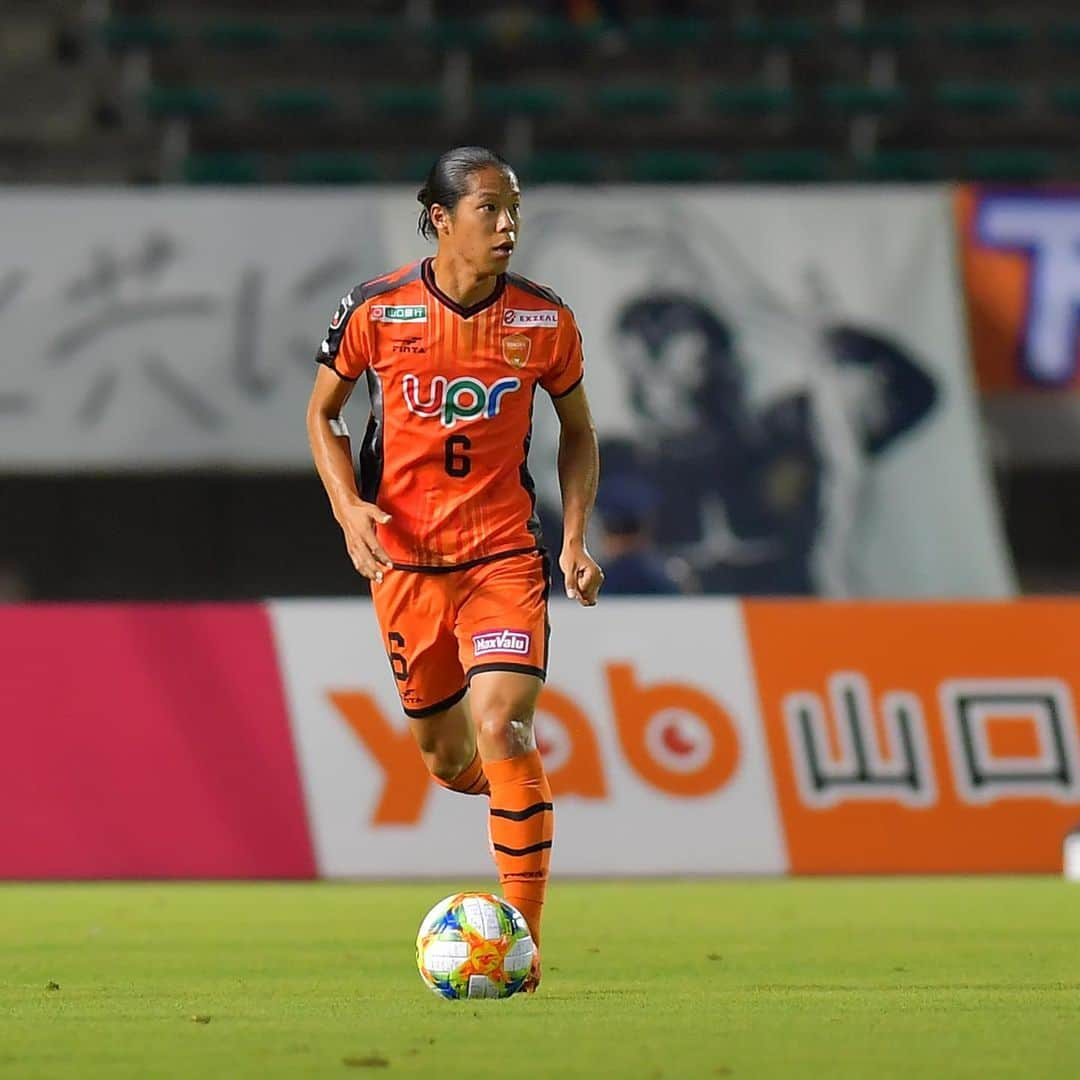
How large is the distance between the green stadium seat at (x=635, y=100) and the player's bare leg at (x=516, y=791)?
1336 centimetres

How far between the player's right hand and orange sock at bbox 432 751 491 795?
993mm

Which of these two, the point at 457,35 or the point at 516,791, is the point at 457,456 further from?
the point at 457,35

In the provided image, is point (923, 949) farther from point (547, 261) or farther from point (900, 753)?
point (547, 261)

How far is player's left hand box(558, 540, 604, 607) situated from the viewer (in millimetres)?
6230

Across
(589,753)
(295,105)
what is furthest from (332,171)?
(589,753)

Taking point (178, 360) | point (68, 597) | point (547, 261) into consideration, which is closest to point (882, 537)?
point (547, 261)

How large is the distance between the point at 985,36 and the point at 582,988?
49.9 feet

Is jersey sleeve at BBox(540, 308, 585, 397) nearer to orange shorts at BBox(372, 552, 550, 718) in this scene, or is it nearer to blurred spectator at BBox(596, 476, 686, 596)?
orange shorts at BBox(372, 552, 550, 718)

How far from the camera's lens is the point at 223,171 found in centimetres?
1828

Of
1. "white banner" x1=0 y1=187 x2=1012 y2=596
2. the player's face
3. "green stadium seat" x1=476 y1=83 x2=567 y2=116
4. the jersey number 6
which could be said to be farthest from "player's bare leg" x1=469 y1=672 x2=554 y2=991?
"green stadium seat" x1=476 y1=83 x2=567 y2=116

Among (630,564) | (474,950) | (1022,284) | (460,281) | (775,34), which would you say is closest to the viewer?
(474,950)

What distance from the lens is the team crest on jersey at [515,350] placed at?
639 centimetres

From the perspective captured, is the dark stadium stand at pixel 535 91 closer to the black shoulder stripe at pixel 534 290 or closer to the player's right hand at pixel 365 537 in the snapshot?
the black shoulder stripe at pixel 534 290

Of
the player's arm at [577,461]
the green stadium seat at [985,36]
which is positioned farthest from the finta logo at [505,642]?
the green stadium seat at [985,36]
